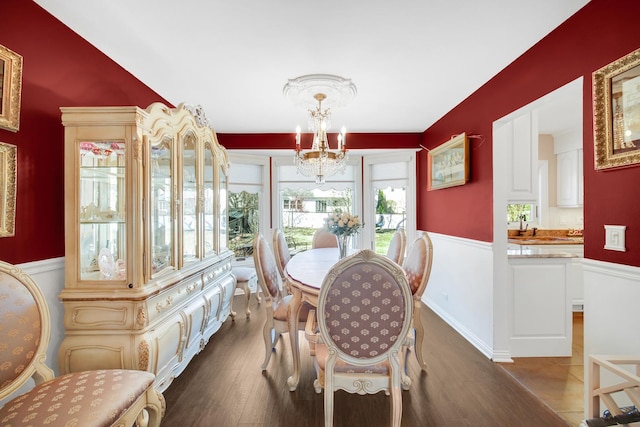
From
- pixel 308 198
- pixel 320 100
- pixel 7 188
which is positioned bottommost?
pixel 7 188

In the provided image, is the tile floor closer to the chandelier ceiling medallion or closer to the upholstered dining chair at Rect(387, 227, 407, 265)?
the upholstered dining chair at Rect(387, 227, 407, 265)

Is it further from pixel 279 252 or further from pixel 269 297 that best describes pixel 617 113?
pixel 279 252

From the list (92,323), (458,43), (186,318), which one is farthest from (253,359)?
(458,43)

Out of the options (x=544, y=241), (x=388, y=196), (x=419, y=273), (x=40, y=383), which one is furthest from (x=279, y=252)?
(x=544, y=241)

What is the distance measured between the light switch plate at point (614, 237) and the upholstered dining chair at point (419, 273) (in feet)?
3.09

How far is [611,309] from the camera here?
1.55 m

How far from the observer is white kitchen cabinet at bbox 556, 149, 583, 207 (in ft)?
14.1

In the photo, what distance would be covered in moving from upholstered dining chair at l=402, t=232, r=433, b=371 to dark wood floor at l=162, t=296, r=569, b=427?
316 mm

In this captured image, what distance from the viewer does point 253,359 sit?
2.57 meters

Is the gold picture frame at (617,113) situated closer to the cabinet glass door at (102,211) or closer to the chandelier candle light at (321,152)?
the chandelier candle light at (321,152)

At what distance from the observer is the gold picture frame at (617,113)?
4.62 feet

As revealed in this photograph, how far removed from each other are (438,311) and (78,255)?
372 centimetres

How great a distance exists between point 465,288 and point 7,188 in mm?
3637

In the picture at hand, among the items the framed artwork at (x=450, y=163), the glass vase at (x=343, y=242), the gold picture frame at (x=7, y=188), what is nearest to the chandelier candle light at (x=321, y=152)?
the glass vase at (x=343, y=242)
